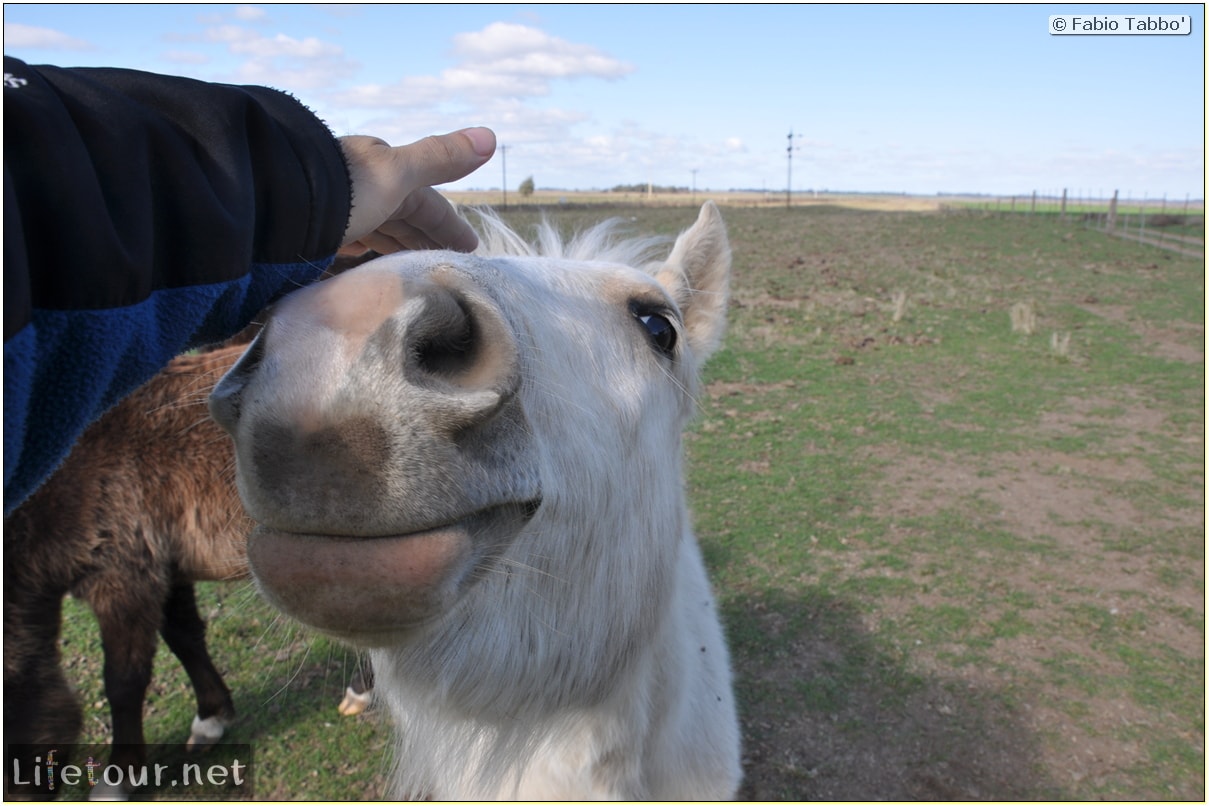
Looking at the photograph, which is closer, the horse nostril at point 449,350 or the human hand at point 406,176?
the horse nostril at point 449,350

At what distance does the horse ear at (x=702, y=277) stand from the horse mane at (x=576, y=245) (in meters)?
0.16

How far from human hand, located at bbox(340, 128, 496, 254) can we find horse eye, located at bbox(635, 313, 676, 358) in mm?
621

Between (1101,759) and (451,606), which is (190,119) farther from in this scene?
(1101,759)

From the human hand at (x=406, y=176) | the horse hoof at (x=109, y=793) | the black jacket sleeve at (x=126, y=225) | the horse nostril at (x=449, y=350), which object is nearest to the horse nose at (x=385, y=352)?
the horse nostril at (x=449, y=350)

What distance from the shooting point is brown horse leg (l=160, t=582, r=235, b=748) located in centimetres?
433

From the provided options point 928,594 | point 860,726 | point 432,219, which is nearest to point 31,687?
point 432,219

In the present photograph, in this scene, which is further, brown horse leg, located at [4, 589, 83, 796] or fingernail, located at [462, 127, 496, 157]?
brown horse leg, located at [4, 589, 83, 796]

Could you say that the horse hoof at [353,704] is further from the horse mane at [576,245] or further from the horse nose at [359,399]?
the horse nose at [359,399]

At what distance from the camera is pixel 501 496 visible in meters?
1.23

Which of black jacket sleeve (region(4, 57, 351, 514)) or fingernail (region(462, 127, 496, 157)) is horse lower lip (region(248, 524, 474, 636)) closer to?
black jacket sleeve (region(4, 57, 351, 514))

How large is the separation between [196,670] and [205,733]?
393mm

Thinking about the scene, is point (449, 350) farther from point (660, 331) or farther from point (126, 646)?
point (126, 646)

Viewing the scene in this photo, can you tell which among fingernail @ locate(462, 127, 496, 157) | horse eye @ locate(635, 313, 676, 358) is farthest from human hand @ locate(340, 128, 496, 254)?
horse eye @ locate(635, 313, 676, 358)

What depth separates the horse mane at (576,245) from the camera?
2691mm
